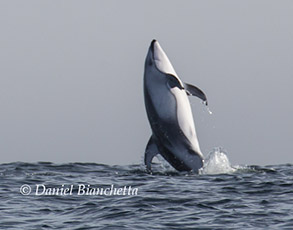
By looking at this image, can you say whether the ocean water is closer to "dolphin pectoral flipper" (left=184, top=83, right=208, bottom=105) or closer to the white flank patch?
the white flank patch

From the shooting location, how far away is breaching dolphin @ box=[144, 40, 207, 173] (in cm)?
2039

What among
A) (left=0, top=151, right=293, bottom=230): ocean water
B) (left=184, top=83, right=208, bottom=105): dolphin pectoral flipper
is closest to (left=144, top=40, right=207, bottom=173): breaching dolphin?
(left=184, top=83, right=208, bottom=105): dolphin pectoral flipper

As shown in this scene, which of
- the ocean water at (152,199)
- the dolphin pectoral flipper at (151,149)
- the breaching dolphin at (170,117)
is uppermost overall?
the breaching dolphin at (170,117)

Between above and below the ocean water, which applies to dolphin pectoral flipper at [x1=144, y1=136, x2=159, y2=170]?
above

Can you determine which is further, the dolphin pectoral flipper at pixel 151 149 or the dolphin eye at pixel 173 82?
the dolphin pectoral flipper at pixel 151 149

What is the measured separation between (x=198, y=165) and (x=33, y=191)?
5064 mm

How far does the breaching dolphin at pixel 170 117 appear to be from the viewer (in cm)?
2039

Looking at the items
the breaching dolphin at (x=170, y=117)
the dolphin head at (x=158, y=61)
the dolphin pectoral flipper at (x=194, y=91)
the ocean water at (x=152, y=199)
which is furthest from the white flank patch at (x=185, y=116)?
the ocean water at (x=152, y=199)

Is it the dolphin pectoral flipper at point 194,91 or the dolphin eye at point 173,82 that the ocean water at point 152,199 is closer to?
the dolphin pectoral flipper at point 194,91

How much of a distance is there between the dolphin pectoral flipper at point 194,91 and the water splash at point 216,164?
2.18 metres

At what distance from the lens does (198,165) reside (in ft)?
68.5

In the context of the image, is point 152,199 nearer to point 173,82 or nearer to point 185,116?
point 185,116

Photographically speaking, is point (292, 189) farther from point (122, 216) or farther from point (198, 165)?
point (122, 216)

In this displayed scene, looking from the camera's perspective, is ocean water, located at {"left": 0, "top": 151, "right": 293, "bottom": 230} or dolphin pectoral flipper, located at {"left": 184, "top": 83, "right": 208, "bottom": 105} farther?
dolphin pectoral flipper, located at {"left": 184, "top": 83, "right": 208, "bottom": 105}
